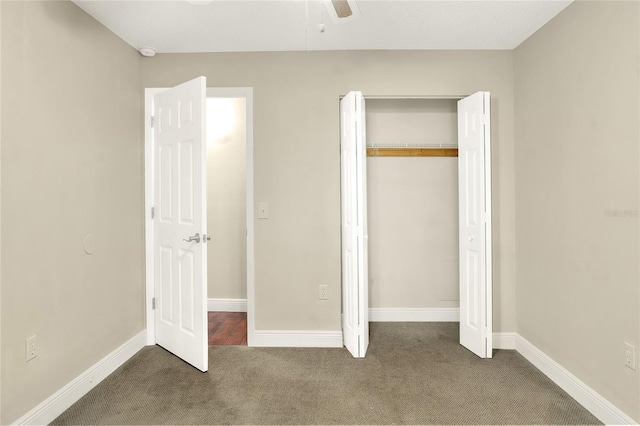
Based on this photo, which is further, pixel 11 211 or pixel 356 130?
pixel 356 130

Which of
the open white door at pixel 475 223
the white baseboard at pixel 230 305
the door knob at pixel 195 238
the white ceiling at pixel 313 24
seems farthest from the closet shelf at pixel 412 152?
the white baseboard at pixel 230 305

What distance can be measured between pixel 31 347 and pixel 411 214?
124 inches

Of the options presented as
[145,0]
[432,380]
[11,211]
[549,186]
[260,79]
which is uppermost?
[145,0]

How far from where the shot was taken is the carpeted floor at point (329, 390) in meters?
2.14

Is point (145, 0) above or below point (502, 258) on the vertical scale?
above

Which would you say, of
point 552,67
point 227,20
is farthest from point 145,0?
point 552,67

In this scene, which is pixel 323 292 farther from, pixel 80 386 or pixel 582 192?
pixel 582 192

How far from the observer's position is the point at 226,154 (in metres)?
4.25

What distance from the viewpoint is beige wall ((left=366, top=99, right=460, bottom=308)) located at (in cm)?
381

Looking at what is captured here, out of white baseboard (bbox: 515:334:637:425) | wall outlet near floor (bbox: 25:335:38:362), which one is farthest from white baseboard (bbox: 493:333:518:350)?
wall outlet near floor (bbox: 25:335:38:362)

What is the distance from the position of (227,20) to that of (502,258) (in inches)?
110

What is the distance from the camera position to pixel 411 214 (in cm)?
385

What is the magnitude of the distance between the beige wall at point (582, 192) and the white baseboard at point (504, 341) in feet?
0.35

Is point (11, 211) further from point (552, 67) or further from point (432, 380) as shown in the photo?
point (552, 67)
